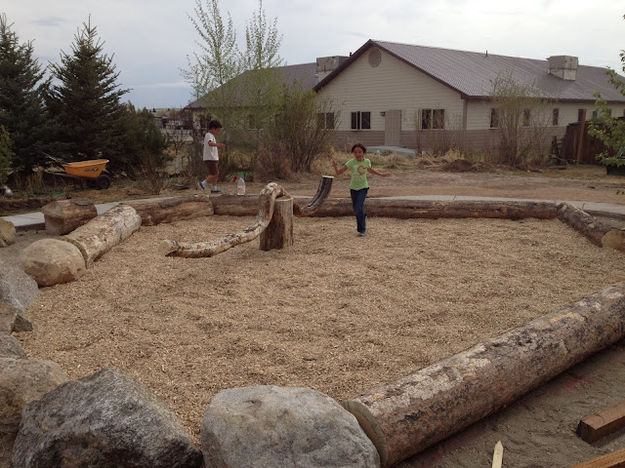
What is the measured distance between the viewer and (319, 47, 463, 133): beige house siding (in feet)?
78.8

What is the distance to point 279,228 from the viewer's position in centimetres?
664

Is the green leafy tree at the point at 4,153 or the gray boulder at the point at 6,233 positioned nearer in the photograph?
the gray boulder at the point at 6,233

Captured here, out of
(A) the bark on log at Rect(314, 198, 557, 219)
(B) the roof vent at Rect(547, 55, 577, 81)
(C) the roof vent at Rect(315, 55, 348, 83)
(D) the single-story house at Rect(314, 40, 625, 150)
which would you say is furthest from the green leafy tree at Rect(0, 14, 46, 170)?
(B) the roof vent at Rect(547, 55, 577, 81)

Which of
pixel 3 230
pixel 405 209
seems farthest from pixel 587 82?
pixel 3 230

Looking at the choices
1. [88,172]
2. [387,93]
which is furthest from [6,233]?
[387,93]

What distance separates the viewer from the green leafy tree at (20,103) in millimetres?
12000

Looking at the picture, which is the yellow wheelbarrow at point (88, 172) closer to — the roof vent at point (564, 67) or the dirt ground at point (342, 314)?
the dirt ground at point (342, 314)

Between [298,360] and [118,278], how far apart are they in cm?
272

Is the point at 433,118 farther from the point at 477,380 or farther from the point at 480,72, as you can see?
the point at 477,380

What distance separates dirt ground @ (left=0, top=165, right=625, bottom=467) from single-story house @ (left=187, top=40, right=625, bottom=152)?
1507cm

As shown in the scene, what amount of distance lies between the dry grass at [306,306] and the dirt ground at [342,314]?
16mm

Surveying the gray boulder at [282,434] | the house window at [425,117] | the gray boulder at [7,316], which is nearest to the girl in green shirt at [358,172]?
the gray boulder at [7,316]

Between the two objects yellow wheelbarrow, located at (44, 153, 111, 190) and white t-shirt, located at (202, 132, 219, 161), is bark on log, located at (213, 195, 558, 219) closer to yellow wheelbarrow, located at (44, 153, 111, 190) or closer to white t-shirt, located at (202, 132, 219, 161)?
white t-shirt, located at (202, 132, 219, 161)

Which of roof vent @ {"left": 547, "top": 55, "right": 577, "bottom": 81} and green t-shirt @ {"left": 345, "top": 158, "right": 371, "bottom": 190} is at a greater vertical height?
roof vent @ {"left": 547, "top": 55, "right": 577, "bottom": 81}
